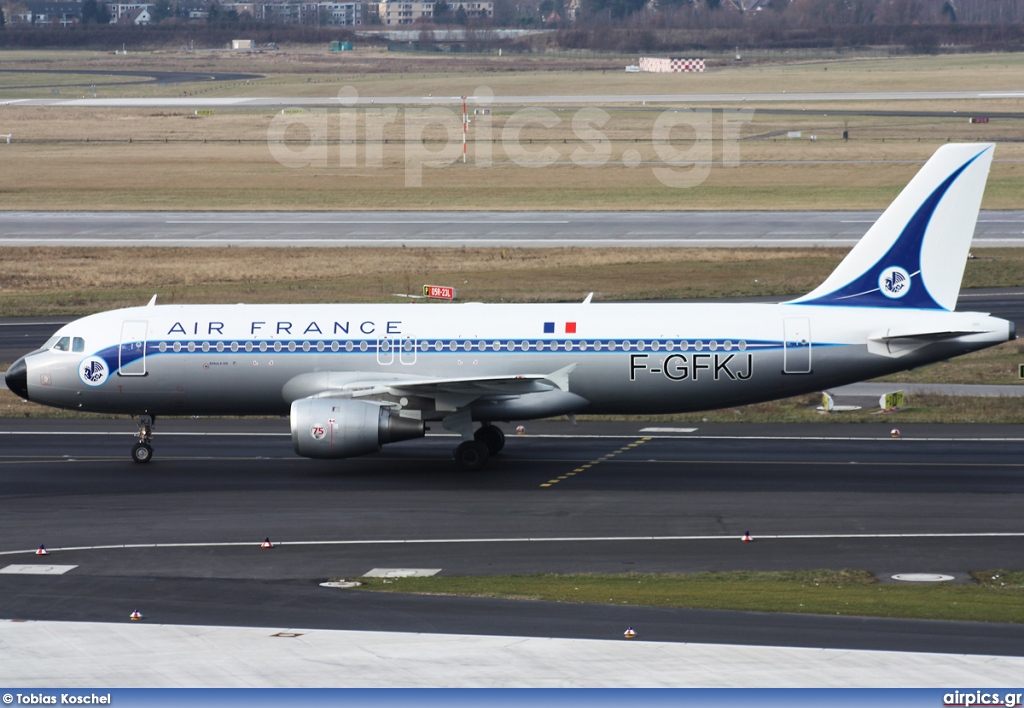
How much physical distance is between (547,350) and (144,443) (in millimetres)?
11655

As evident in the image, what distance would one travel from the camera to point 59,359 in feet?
115

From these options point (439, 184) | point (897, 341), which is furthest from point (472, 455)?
point (439, 184)

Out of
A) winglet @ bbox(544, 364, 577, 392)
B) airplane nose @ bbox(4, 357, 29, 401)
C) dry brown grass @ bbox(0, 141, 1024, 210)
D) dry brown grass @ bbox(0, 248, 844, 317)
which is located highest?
dry brown grass @ bbox(0, 141, 1024, 210)

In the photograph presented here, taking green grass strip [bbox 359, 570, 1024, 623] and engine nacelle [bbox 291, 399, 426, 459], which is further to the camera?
engine nacelle [bbox 291, 399, 426, 459]

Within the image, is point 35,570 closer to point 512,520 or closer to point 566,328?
point 512,520

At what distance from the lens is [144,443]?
117 feet

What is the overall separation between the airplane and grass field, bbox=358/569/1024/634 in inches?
333

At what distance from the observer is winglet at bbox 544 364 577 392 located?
32.6 m

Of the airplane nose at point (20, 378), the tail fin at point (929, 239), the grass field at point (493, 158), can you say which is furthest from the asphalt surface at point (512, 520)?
the grass field at point (493, 158)

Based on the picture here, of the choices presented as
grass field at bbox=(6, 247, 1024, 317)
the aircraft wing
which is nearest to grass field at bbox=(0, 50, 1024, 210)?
grass field at bbox=(6, 247, 1024, 317)

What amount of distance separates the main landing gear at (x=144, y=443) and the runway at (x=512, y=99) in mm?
124312

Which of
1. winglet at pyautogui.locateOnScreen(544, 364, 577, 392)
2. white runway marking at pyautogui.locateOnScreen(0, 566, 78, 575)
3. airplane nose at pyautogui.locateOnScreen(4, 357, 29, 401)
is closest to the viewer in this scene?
white runway marking at pyautogui.locateOnScreen(0, 566, 78, 575)

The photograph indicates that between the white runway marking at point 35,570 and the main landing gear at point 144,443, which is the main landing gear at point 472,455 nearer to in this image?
the main landing gear at point 144,443

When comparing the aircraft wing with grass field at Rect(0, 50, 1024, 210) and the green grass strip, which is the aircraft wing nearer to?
the green grass strip
